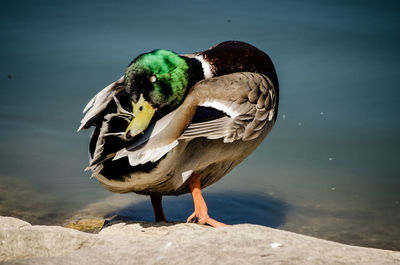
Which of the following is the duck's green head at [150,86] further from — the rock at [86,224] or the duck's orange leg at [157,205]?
the rock at [86,224]

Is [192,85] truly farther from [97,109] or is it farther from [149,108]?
[97,109]

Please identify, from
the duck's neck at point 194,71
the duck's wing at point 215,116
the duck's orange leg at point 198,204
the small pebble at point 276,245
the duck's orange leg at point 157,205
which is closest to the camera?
the small pebble at point 276,245

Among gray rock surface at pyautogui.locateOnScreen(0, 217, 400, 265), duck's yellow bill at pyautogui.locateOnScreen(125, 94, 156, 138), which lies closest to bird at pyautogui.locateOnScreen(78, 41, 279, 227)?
duck's yellow bill at pyautogui.locateOnScreen(125, 94, 156, 138)

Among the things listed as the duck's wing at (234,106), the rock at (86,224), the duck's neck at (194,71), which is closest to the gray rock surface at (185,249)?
the duck's wing at (234,106)

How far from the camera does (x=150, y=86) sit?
2.69 m

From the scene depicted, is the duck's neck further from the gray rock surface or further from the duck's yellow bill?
the gray rock surface

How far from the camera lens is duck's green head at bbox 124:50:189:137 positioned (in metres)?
2.66

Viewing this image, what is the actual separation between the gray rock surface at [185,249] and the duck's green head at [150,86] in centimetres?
63

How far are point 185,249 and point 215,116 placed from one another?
90 centimetres

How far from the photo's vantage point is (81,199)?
13.1ft

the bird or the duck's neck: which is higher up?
the duck's neck

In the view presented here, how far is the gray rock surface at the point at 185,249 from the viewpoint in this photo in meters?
1.94

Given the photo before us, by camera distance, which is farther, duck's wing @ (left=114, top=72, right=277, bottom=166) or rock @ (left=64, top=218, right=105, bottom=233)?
rock @ (left=64, top=218, right=105, bottom=233)

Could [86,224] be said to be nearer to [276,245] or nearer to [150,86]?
[150,86]
